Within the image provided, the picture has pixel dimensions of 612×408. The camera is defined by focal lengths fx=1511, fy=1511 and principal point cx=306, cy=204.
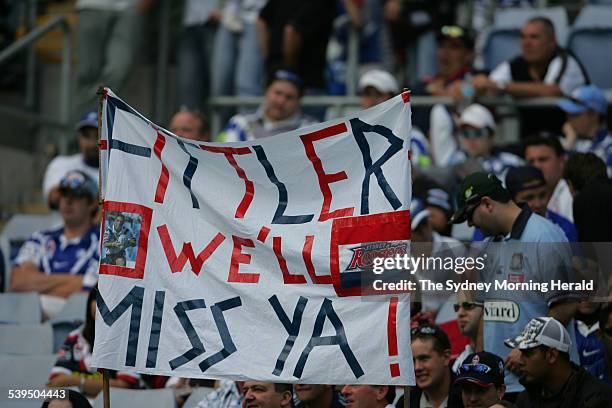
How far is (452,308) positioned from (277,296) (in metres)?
2.32

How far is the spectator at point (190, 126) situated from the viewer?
11219 mm

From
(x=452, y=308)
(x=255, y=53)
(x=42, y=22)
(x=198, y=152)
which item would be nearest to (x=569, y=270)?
(x=452, y=308)

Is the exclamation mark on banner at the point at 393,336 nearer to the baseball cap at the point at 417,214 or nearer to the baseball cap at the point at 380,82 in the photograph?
the baseball cap at the point at 417,214

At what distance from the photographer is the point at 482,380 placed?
7453 mm

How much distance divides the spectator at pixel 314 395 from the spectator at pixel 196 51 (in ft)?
18.1

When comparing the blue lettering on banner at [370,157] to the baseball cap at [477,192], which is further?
the baseball cap at [477,192]

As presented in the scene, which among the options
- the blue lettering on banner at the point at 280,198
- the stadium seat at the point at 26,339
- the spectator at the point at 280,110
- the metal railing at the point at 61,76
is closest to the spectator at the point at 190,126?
the spectator at the point at 280,110

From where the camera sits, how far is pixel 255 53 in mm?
12961

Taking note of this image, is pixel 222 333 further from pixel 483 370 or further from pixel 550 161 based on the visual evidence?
pixel 550 161

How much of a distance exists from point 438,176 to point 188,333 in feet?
15.4

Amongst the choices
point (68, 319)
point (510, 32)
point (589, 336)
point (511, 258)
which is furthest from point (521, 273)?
point (510, 32)

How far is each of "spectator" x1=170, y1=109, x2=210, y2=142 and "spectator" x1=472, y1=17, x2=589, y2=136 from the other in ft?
7.62

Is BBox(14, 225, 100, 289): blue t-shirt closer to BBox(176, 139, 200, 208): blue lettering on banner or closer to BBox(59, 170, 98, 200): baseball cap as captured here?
BBox(59, 170, 98, 200): baseball cap

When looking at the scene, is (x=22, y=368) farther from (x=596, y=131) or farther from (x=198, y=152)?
(x=596, y=131)
